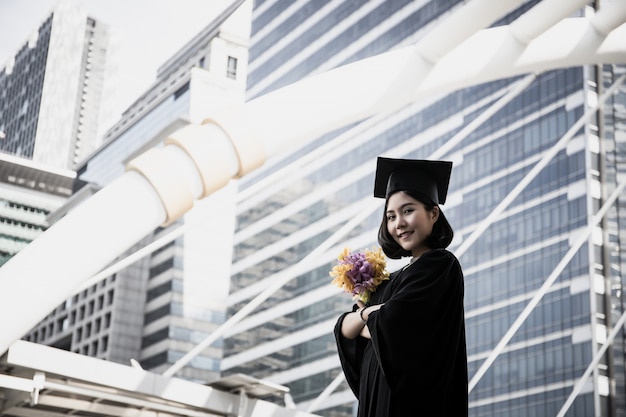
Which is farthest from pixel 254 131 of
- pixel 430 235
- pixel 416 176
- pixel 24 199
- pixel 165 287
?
pixel 24 199

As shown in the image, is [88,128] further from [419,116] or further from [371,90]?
[371,90]

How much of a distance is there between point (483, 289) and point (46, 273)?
54773mm

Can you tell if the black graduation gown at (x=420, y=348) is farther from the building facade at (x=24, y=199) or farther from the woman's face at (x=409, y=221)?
the building facade at (x=24, y=199)

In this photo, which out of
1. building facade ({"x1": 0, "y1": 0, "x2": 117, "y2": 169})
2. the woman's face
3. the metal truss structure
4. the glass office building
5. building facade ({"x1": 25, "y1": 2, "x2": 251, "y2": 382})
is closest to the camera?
the woman's face

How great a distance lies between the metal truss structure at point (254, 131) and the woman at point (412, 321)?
2714 millimetres

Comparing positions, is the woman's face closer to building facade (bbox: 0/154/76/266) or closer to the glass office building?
the glass office building

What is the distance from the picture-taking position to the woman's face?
3.58m

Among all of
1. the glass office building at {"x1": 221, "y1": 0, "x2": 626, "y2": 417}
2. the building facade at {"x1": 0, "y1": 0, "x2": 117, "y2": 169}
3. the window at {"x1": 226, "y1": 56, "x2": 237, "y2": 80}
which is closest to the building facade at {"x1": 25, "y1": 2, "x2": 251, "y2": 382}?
the window at {"x1": 226, "y1": 56, "x2": 237, "y2": 80}

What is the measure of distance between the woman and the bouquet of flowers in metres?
0.04

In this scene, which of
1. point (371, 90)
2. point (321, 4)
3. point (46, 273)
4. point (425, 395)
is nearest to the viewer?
point (425, 395)

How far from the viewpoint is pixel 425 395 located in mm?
3242

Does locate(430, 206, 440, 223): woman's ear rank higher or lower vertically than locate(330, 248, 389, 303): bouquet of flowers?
higher

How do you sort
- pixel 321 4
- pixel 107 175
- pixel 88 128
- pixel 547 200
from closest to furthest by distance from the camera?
1. pixel 547 200
2. pixel 321 4
3. pixel 107 175
4. pixel 88 128

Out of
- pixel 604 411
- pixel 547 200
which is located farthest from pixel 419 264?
pixel 547 200
